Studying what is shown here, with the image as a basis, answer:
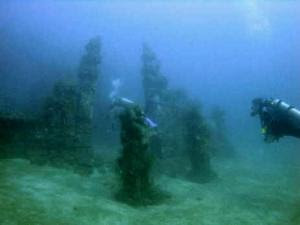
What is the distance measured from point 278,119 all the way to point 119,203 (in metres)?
6.57

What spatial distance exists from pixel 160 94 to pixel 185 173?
5.95 metres

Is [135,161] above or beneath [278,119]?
beneath

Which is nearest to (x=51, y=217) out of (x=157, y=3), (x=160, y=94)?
(x=160, y=94)

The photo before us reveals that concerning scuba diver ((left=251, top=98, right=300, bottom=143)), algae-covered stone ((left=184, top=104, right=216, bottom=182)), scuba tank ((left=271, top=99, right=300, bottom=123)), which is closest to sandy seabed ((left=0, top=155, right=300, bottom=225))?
algae-covered stone ((left=184, top=104, right=216, bottom=182))

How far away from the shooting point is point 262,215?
40.9 ft

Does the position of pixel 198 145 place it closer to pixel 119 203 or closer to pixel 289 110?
pixel 289 110

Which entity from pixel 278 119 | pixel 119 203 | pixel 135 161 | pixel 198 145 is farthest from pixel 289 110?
pixel 119 203

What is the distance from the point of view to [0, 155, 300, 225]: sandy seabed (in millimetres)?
10383

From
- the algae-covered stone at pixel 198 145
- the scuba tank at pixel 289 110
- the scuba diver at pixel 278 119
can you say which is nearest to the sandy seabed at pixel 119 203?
the algae-covered stone at pixel 198 145

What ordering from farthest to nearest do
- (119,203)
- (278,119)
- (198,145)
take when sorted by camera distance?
1. (198,145)
2. (278,119)
3. (119,203)

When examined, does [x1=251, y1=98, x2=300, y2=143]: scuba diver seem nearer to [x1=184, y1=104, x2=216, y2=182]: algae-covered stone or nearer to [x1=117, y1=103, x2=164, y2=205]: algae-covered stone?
[x1=184, y1=104, x2=216, y2=182]: algae-covered stone

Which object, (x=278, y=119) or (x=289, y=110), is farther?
(x=278, y=119)

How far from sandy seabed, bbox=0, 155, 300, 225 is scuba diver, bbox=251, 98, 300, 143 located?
2709mm

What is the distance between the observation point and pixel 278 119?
1359 centimetres
